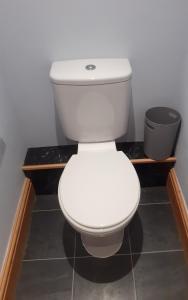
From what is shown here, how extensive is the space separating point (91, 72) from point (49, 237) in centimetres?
91

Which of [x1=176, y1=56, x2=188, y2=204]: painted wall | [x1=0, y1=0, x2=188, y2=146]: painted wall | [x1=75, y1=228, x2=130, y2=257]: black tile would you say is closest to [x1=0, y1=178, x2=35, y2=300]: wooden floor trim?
[x1=75, y1=228, x2=130, y2=257]: black tile

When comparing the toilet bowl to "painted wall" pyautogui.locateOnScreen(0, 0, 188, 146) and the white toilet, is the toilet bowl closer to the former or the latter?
the white toilet

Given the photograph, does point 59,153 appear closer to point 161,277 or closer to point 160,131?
point 160,131

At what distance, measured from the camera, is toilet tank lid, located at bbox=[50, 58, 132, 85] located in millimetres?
1137

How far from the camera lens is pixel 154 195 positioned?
1.60 metres

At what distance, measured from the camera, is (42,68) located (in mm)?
1287

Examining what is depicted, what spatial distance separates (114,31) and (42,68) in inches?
15.5

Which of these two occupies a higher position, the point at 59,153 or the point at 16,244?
the point at 59,153

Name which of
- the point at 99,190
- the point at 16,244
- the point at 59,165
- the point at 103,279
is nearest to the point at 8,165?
the point at 59,165

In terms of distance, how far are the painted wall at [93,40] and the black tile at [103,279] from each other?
85 cm

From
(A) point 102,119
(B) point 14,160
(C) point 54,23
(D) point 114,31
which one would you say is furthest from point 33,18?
(B) point 14,160

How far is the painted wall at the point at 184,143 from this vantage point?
1.28 metres

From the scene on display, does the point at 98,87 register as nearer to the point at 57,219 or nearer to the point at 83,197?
the point at 83,197

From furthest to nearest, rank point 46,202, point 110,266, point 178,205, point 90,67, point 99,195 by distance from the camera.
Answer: point 46,202
point 178,205
point 110,266
point 90,67
point 99,195
